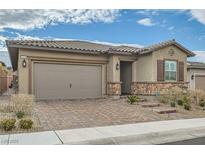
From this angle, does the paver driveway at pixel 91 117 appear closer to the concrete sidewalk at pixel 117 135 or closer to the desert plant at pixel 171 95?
the concrete sidewalk at pixel 117 135

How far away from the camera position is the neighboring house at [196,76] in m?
22.0

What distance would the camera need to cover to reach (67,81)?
1622 cm

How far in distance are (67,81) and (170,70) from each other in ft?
24.2

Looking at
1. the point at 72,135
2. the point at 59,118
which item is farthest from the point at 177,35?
the point at 72,135

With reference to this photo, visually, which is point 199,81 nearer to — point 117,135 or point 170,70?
point 170,70

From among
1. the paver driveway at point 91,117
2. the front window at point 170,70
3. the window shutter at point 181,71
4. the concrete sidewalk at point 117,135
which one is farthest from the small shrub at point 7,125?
the window shutter at point 181,71

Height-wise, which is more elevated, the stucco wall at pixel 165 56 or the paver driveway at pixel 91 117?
the stucco wall at pixel 165 56

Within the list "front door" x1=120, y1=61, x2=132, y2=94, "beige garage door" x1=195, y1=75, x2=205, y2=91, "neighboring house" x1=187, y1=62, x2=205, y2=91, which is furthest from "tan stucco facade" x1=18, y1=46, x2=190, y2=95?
"beige garage door" x1=195, y1=75, x2=205, y2=91

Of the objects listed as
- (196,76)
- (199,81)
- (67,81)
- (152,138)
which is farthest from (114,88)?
(199,81)

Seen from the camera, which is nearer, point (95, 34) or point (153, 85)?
point (153, 85)

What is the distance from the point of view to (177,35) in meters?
20.5

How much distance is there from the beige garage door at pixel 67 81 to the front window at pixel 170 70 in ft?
15.5
